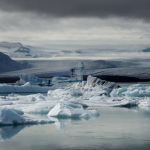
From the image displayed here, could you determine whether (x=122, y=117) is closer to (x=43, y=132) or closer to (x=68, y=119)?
(x=68, y=119)

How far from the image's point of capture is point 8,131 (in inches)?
282

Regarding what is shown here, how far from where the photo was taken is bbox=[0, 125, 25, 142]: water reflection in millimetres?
6622

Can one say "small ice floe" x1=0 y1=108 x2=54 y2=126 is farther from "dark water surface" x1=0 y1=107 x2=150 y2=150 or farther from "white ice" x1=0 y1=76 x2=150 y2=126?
"dark water surface" x1=0 y1=107 x2=150 y2=150

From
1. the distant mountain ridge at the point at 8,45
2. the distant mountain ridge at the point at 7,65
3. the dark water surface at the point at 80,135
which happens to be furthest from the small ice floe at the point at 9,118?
the distant mountain ridge at the point at 8,45

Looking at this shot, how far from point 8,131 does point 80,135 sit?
1.63 m

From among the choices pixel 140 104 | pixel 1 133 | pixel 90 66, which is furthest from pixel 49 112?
pixel 90 66

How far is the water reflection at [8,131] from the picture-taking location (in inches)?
261

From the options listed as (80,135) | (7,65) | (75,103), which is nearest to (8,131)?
(80,135)

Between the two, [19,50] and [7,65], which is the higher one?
[19,50]

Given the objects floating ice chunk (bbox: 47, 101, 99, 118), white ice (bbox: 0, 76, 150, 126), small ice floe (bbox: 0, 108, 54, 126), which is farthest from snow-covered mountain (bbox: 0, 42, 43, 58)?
small ice floe (bbox: 0, 108, 54, 126)

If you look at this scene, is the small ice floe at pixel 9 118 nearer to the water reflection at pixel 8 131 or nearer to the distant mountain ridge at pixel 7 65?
the water reflection at pixel 8 131

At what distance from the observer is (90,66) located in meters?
72.0

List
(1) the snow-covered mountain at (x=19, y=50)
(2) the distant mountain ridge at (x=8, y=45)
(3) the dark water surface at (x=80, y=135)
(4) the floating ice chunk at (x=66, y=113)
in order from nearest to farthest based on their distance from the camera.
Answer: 1. (3) the dark water surface at (x=80, y=135)
2. (4) the floating ice chunk at (x=66, y=113)
3. (1) the snow-covered mountain at (x=19, y=50)
4. (2) the distant mountain ridge at (x=8, y=45)

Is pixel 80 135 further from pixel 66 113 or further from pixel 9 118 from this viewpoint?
pixel 66 113
